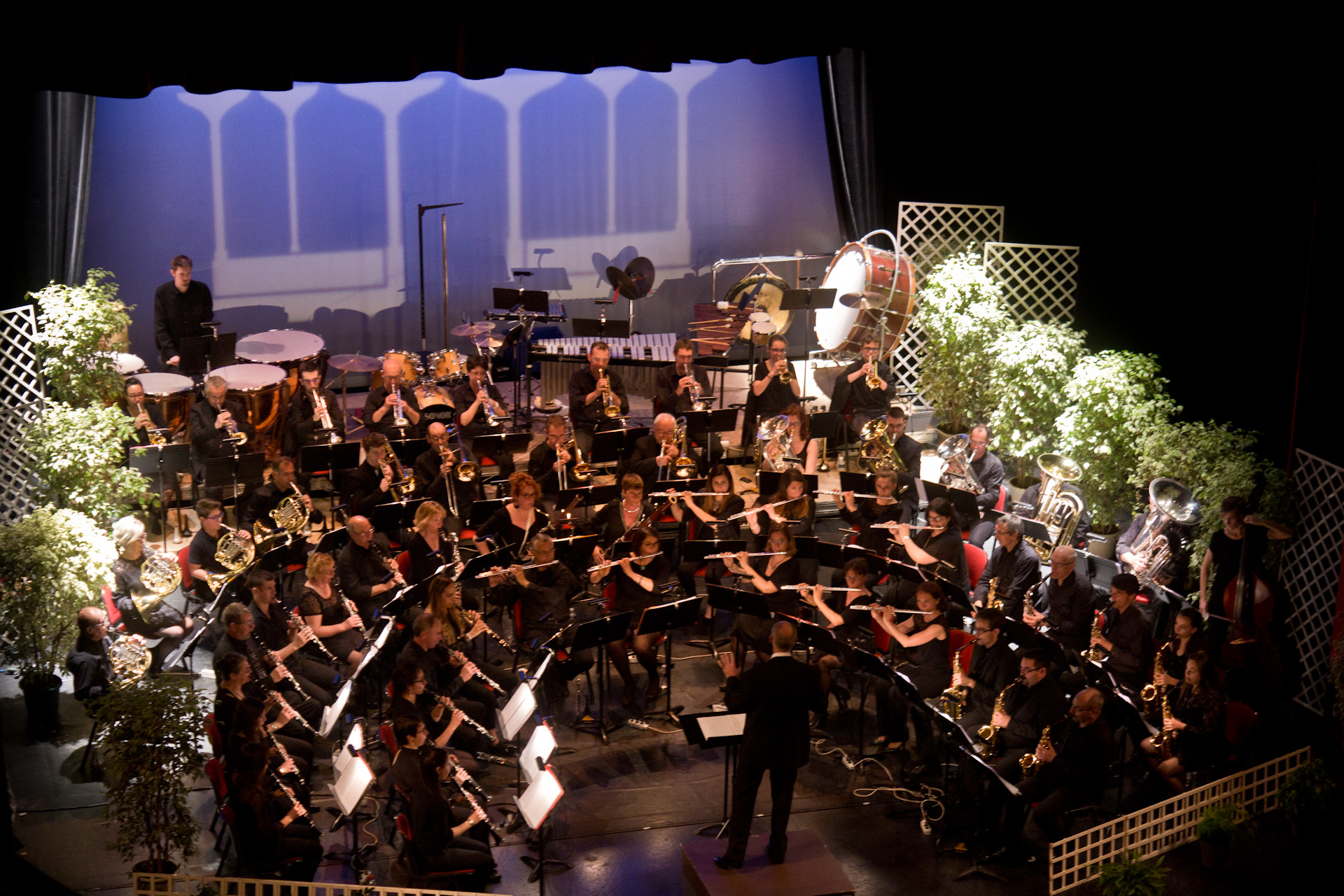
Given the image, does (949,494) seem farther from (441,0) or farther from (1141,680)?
(441,0)

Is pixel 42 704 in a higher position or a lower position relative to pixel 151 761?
lower

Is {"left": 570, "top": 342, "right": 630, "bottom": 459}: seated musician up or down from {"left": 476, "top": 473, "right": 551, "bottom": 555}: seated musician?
up

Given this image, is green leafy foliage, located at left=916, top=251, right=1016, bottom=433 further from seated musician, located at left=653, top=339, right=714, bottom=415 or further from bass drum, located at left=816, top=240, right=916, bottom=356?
seated musician, located at left=653, top=339, right=714, bottom=415

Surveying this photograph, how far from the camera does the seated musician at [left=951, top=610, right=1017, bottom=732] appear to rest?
8.26 metres

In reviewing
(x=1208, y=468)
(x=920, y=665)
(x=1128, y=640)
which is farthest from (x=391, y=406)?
(x=1208, y=468)

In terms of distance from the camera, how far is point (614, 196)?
53.3 feet

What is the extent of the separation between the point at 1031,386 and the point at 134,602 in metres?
8.12

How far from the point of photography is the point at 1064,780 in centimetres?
754

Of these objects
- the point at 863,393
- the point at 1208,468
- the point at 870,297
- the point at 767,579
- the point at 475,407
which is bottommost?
the point at 767,579

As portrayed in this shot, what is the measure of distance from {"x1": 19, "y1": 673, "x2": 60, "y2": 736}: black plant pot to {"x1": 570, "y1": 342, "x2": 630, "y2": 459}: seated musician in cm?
504

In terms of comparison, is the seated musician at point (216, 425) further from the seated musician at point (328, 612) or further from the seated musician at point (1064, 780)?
the seated musician at point (1064, 780)

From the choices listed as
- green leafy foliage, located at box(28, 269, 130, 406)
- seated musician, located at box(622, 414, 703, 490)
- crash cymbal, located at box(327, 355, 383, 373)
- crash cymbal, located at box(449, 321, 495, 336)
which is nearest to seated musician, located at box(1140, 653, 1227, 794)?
seated musician, located at box(622, 414, 703, 490)

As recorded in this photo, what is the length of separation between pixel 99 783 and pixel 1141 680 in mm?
7106

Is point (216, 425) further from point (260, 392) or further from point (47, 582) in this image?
point (47, 582)
